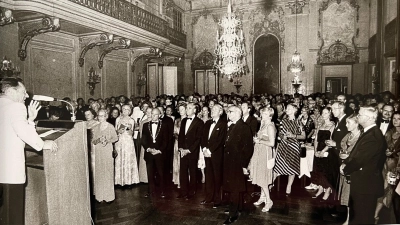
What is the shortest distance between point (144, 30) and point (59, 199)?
8168 millimetres

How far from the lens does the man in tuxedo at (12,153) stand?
9.63ft

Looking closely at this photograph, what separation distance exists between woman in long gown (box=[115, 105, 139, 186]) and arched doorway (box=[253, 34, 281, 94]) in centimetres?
1059

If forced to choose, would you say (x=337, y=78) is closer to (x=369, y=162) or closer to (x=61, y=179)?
(x=369, y=162)

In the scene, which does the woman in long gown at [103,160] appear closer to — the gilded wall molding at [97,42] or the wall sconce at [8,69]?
the wall sconce at [8,69]

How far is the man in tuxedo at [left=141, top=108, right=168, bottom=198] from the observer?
5.22 m

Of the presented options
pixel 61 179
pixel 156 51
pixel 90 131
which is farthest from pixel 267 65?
pixel 61 179

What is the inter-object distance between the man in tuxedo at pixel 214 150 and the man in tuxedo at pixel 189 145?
0.47 feet

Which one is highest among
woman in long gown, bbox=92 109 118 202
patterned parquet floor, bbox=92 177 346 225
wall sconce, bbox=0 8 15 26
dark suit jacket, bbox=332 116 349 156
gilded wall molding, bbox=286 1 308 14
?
gilded wall molding, bbox=286 1 308 14

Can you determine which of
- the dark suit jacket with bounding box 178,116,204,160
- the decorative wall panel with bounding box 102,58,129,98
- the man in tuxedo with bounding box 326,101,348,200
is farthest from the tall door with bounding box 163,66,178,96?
the man in tuxedo with bounding box 326,101,348,200

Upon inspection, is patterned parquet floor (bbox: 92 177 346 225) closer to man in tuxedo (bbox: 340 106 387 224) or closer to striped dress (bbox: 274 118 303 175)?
striped dress (bbox: 274 118 303 175)

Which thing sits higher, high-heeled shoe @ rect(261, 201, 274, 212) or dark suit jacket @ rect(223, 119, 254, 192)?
dark suit jacket @ rect(223, 119, 254, 192)

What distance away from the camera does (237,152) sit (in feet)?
13.7

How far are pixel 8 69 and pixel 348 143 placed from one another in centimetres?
633

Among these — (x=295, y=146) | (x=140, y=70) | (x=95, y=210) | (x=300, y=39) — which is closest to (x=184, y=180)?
(x=95, y=210)
